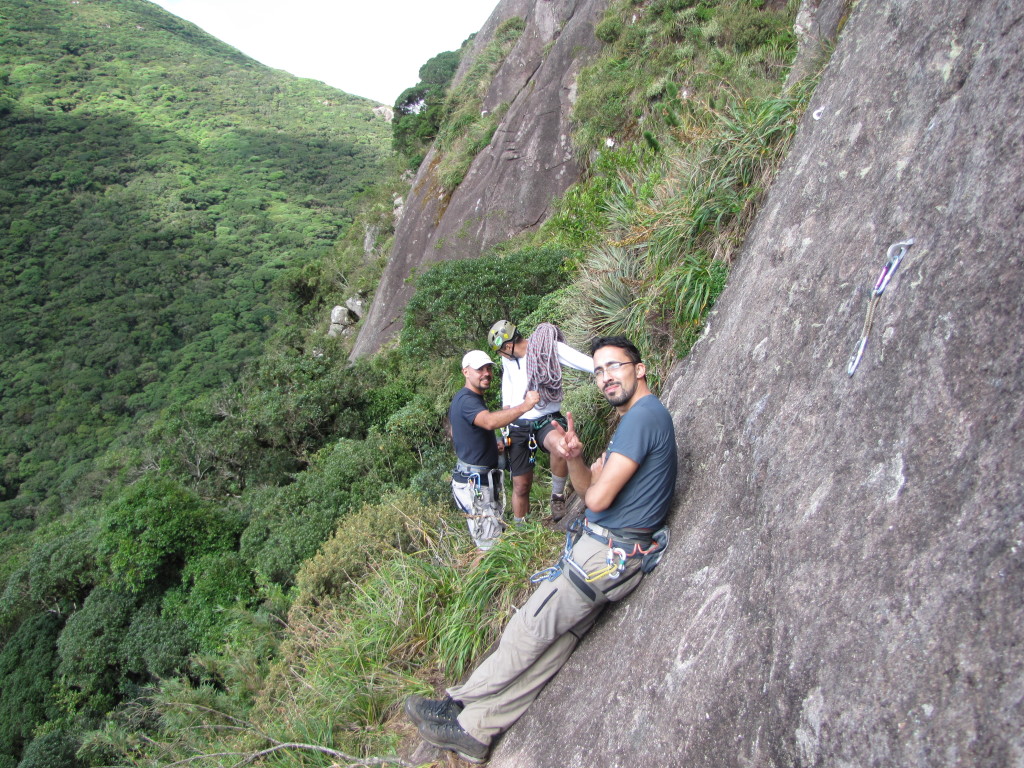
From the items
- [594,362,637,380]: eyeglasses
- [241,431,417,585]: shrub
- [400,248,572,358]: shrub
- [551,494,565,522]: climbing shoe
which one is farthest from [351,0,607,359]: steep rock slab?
[594,362,637,380]: eyeglasses

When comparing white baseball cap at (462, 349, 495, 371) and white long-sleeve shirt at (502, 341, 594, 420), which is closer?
white long-sleeve shirt at (502, 341, 594, 420)

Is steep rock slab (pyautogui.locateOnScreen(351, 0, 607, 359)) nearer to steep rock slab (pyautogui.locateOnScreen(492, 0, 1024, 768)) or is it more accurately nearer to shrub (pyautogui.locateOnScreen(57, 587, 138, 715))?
shrub (pyautogui.locateOnScreen(57, 587, 138, 715))

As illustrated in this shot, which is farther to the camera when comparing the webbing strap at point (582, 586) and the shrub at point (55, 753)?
the shrub at point (55, 753)

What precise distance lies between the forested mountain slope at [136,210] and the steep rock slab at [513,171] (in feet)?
47.5

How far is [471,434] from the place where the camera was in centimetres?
514

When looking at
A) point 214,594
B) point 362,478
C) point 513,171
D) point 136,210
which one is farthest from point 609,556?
point 136,210

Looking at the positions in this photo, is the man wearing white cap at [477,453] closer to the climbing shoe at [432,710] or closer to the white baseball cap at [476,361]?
the white baseball cap at [476,361]

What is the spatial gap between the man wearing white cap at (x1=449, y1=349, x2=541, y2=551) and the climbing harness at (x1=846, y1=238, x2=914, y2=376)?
266cm

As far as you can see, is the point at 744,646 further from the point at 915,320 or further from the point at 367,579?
the point at 367,579

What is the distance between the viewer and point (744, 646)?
2.46 metres

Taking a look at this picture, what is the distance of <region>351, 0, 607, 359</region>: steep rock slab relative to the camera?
1515cm

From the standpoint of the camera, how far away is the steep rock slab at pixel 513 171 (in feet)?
49.7

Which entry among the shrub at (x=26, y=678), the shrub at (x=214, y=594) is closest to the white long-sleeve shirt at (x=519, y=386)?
the shrub at (x=214, y=594)

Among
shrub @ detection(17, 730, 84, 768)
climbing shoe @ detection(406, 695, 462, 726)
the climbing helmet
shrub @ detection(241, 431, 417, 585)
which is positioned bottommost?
shrub @ detection(17, 730, 84, 768)
